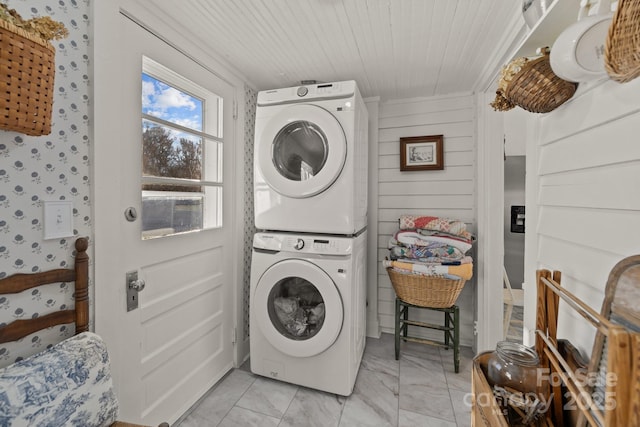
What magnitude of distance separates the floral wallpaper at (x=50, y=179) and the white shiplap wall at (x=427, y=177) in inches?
83.3

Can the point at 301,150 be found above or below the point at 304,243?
above

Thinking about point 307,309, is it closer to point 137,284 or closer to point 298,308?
point 298,308

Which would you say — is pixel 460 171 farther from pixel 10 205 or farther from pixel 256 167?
pixel 10 205

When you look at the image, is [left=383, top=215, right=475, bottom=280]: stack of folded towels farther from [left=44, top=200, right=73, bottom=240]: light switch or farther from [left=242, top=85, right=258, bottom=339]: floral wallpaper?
[left=44, top=200, right=73, bottom=240]: light switch

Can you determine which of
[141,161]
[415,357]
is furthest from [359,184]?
[415,357]

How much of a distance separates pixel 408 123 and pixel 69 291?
2.53 meters

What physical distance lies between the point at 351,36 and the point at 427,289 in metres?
1.72

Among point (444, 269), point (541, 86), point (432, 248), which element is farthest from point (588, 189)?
point (432, 248)

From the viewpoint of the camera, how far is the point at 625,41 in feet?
1.75

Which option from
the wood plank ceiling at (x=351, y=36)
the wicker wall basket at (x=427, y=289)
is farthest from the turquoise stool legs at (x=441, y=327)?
the wood plank ceiling at (x=351, y=36)

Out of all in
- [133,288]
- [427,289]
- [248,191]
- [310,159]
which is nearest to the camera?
[133,288]

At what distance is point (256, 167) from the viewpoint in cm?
193

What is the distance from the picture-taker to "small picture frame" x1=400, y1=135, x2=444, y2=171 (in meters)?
2.41

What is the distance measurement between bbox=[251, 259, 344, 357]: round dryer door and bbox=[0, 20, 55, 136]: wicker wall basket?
1284 millimetres
